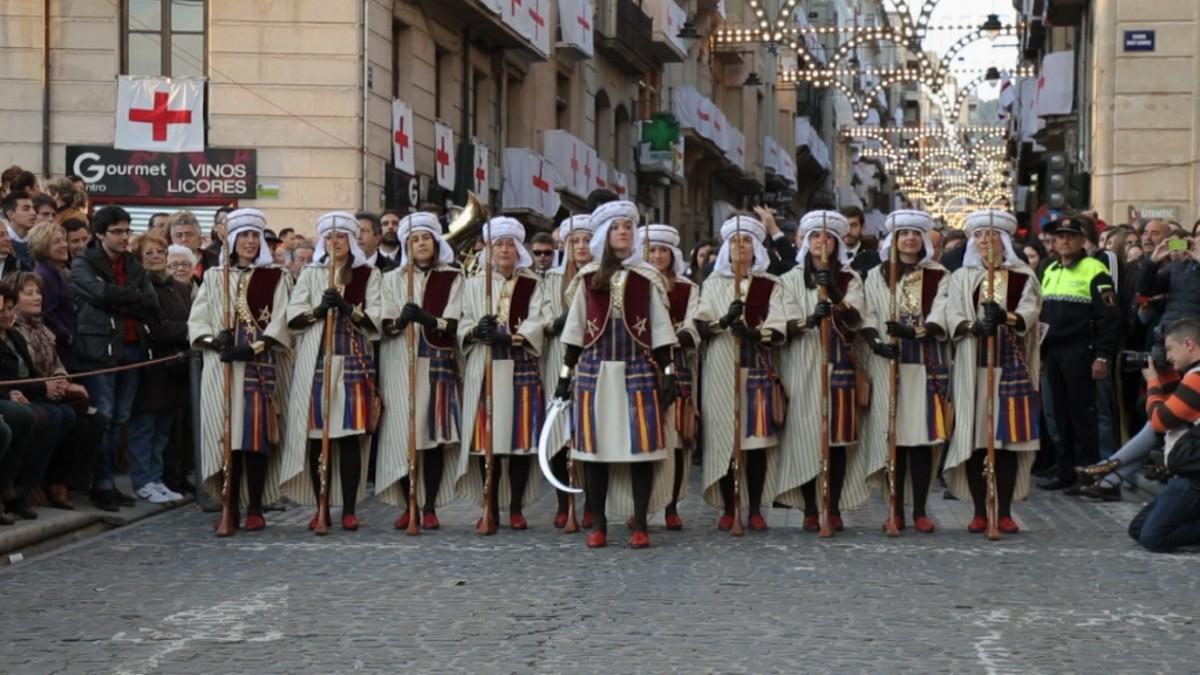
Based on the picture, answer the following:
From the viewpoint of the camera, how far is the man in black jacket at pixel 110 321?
13219mm

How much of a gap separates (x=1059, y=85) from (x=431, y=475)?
90.6 ft

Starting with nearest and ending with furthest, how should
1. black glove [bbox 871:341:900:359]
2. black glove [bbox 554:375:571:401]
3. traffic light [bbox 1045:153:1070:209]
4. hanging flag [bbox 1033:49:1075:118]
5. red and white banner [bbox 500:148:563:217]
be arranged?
1. black glove [bbox 554:375:571:401]
2. black glove [bbox 871:341:900:359]
3. traffic light [bbox 1045:153:1070:209]
4. red and white banner [bbox 500:148:563:217]
5. hanging flag [bbox 1033:49:1075:118]

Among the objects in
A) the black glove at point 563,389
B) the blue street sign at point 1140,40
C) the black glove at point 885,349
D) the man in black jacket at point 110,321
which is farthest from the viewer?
the blue street sign at point 1140,40

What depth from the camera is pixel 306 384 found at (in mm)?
12469

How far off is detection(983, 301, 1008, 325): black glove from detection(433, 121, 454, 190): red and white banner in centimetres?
1713

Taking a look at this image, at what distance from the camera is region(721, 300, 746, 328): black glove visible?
12.0m

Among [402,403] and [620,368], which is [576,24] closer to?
[402,403]

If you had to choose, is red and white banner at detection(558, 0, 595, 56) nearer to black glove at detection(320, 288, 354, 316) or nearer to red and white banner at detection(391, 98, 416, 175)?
red and white banner at detection(391, 98, 416, 175)

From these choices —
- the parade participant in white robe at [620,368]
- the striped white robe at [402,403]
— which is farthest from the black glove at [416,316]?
the parade participant in white robe at [620,368]

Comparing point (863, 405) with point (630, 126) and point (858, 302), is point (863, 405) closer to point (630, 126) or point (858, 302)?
point (858, 302)

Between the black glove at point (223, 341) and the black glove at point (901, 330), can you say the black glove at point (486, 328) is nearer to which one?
the black glove at point (223, 341)

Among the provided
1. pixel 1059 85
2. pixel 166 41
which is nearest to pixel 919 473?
pixel 166 41

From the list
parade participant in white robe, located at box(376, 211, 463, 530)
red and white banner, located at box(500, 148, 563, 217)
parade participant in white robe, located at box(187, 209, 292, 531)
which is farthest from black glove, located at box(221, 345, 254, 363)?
red and white banner, located at box(500, 148, 563, 217)

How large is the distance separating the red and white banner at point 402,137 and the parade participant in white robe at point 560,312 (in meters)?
12.9
